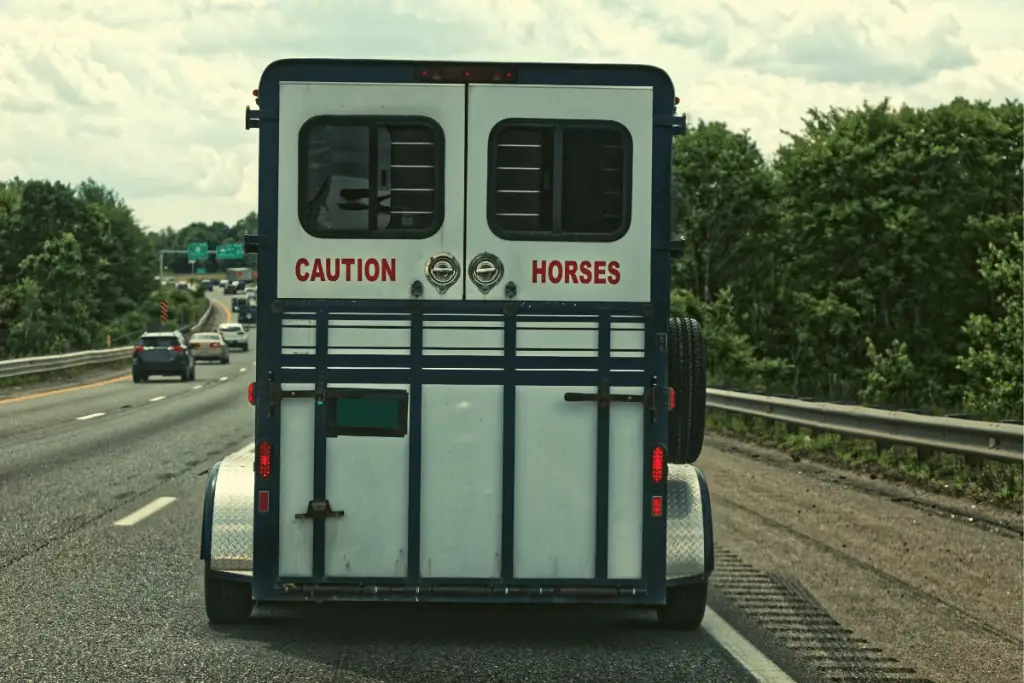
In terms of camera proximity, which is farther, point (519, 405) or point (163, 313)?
point (163, 313)

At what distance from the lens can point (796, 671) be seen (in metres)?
6.92

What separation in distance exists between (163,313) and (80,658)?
127631 mm

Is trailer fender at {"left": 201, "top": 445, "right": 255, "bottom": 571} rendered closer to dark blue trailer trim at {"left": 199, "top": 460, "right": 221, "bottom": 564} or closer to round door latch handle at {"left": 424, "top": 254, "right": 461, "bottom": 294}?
dark blue trailer trim at {"left": 199, "top": 460, "right": 221, "bottom": 564}

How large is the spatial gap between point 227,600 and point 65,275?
105052 mm

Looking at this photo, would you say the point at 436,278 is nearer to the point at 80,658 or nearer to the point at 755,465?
the point at 80,658

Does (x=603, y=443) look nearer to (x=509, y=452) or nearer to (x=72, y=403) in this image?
(x=509, y=452)

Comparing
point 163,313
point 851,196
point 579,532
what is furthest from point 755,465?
point 163,313

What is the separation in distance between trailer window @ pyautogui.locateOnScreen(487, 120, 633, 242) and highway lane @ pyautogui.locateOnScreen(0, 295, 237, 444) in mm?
11688

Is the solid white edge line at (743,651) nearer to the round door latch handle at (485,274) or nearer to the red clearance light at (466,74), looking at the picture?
the round door latch handle at (485,274)

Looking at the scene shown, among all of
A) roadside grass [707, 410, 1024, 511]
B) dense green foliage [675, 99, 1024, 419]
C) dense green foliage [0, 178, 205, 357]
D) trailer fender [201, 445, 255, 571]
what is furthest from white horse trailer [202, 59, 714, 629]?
dense green foliage [0, 178, 205, 357]

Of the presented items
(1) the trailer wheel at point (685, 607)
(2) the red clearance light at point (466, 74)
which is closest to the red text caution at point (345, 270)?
(2) the red clearance light at point (466, 74)

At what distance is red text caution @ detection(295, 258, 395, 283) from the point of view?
284 inches

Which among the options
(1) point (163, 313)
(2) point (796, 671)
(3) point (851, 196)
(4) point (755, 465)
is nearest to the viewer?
(2) point (796, 671)

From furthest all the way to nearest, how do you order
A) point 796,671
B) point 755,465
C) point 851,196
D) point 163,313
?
point 163,313, point 851,196, point 755,465, point 796,671
